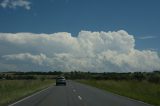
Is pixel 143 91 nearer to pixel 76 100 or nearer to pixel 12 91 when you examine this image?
pixel 12 91

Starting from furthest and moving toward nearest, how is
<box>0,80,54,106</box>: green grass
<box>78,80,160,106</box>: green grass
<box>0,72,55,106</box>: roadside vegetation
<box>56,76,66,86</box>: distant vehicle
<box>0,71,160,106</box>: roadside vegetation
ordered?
<box>56,76,66,86</box>: distant vehicle, <box>0,71,160,106</box>: roadside vegetation, <box>78,80,160,106</box>: green grass, <box>0,72,55,106</box>: roadside vegetation, <box>0,80,54,106</box>: green grass

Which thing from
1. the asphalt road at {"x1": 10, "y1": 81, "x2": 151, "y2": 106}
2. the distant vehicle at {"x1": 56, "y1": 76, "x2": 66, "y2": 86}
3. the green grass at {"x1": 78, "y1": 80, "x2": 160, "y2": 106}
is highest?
the distant vehicle at {"x1": 56, "y1": 76, "x2": 66, "y2": 86}

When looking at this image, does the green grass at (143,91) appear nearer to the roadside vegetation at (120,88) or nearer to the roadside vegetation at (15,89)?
the roadside vegetation at (120,88)

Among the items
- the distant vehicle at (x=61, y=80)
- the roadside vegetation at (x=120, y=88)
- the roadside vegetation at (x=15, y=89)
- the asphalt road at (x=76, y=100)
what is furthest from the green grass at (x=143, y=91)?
the distant vehicle at (x=61, y=80)

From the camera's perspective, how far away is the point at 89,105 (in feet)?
66.7

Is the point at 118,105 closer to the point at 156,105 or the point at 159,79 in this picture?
the point at 156,105

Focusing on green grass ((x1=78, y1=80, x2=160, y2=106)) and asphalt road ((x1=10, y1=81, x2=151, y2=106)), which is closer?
asphalt road ((x1=10, y1=81, x2=151, y2=106))

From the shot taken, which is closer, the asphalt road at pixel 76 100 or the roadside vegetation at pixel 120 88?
the asphalt road at pixel 76 100

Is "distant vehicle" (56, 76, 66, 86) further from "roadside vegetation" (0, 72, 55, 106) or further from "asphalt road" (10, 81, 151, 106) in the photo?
"asphalt road" (10, 81, 151, 106)

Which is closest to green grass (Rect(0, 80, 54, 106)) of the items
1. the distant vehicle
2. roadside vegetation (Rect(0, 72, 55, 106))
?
roadside vegetation (Rect(0, 72, 55, 106))

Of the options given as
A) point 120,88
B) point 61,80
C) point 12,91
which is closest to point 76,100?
point 12,91

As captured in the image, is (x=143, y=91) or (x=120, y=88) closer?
(x=143, y=91)

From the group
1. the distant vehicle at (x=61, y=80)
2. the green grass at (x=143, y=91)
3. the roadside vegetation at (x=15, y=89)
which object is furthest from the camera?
the distant vehicle at (x=61, y=80)

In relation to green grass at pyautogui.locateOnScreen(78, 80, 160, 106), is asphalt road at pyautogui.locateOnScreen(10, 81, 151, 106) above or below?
below
